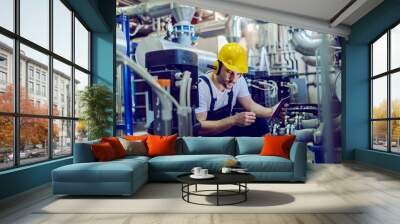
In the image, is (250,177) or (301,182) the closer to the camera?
(250,177)

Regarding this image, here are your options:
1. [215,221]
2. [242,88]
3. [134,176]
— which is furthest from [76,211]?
[242,88]

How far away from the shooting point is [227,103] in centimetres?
937

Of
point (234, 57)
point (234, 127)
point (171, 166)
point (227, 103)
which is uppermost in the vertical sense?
point (234, 57)

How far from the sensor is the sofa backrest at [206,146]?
6.73 meters

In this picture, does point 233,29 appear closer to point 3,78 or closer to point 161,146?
point 161,146

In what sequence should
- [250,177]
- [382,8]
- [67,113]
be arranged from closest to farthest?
1. [250,177]
2. [67,113]
3. [382,8]

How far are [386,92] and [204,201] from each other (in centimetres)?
574

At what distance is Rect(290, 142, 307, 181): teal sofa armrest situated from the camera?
588 cm

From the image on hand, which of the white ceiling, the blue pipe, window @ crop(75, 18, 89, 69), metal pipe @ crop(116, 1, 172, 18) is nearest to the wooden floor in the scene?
window @ crop(75, 18, 89, 69)

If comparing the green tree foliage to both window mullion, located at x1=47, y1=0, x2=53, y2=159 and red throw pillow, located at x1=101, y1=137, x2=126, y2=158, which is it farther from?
red throw pillow, located at x1=101, y1=137, x2=126, y2=158

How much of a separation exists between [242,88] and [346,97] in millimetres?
2590

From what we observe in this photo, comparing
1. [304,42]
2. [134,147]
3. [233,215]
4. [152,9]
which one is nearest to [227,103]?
[304,42]

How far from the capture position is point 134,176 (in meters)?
4.89

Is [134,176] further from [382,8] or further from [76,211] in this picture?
[382,8]
